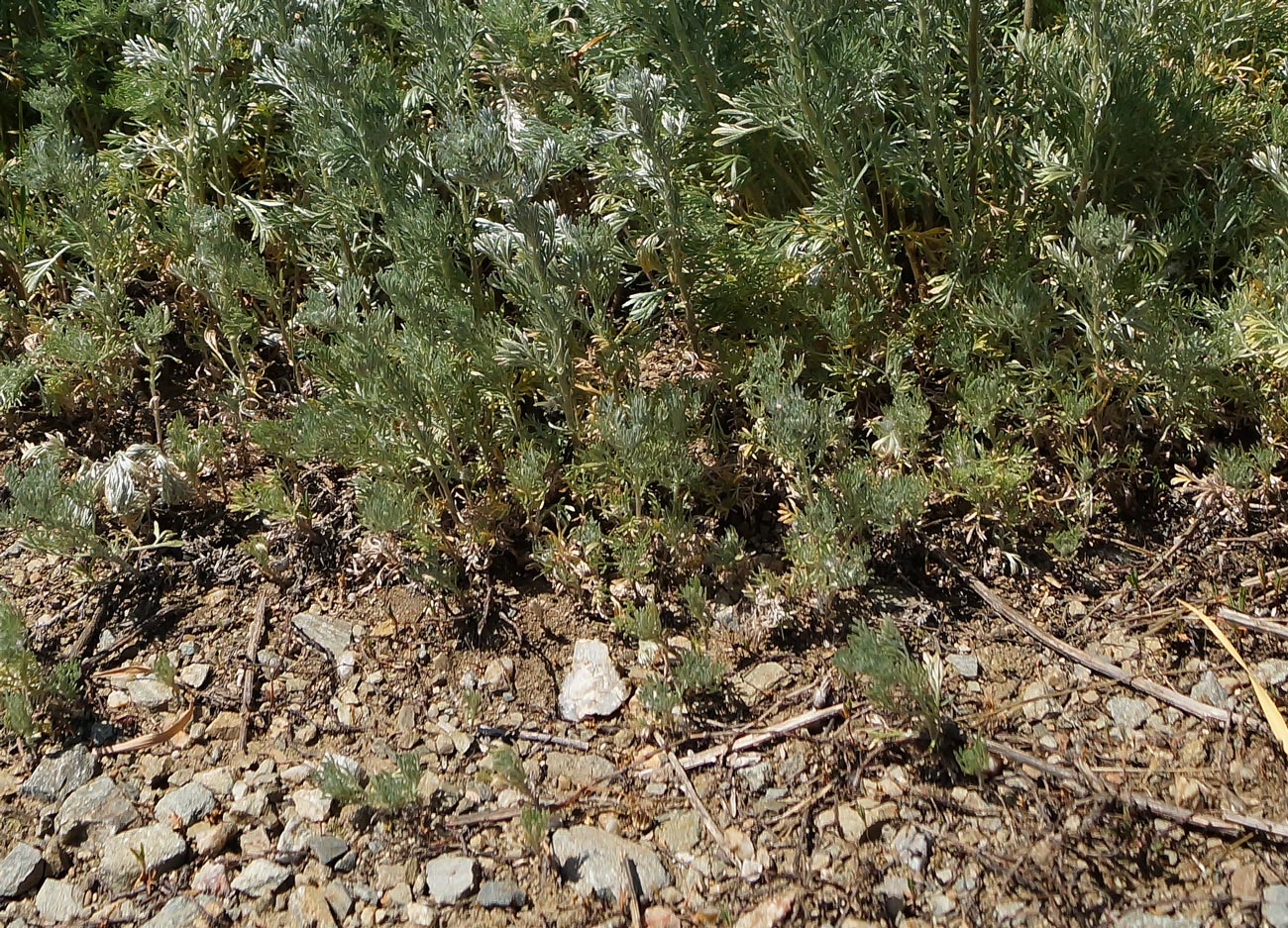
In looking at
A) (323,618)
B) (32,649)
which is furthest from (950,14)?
(32,649)

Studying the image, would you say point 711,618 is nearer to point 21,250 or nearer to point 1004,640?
point 1004,640

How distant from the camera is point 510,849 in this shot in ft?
9.82

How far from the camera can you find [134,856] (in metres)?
3.01

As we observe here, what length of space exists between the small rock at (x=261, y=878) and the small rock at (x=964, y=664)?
1761mm

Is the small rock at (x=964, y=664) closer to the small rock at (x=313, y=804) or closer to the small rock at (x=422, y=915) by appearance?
the small rock at (x=422, y=915)

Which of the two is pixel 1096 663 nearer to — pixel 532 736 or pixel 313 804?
pixel 532 736

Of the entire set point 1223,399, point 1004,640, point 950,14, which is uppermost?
point 950,14

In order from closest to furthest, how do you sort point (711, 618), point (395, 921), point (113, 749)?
1. point (395, 921)
2. point (113, 749)
3. point (711, 618)

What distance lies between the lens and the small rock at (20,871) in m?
2.95

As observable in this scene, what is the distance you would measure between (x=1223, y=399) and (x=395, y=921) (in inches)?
107

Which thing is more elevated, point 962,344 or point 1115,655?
point 962,344

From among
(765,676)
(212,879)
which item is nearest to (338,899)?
(212,879)

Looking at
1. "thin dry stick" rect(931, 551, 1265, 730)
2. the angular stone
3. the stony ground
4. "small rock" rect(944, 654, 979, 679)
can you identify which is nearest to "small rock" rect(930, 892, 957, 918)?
the stony ground

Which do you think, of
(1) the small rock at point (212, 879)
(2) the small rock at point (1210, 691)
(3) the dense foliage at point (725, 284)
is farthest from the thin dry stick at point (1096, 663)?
(1) the small rock at point (212, 879)
